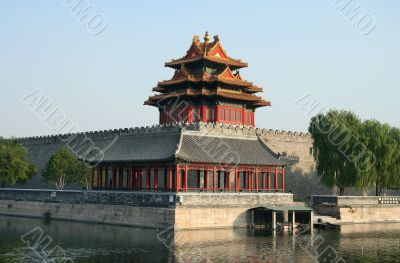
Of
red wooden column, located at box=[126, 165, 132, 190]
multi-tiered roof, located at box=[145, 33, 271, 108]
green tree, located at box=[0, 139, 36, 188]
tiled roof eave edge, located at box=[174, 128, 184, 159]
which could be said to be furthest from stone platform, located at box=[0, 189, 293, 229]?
multi-tiered roof, located at box=[145, 33, 271, 108]

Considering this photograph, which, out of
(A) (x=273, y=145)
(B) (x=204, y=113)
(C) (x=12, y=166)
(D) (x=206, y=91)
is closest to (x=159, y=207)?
(B) (x=204, y=113)

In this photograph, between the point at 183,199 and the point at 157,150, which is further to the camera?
the point at 157,150

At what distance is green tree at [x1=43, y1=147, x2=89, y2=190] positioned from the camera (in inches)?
2149

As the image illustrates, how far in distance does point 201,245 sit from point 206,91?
80.2ft

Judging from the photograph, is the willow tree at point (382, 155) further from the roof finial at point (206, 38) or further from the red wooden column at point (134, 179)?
the red wooden column at point (134, 179)

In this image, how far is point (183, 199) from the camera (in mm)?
38750

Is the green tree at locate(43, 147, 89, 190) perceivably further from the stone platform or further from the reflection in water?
the reflection in water

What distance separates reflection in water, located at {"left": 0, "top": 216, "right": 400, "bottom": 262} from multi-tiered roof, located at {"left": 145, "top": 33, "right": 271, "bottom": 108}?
59.6 ft

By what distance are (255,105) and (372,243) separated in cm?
2696

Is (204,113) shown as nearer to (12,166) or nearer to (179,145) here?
(179,145)

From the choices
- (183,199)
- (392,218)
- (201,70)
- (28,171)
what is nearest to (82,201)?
(183,199)

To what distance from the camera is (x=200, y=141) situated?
43625mm

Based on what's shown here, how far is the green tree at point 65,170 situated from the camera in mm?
54594

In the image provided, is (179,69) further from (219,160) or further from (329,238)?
(329,238)
